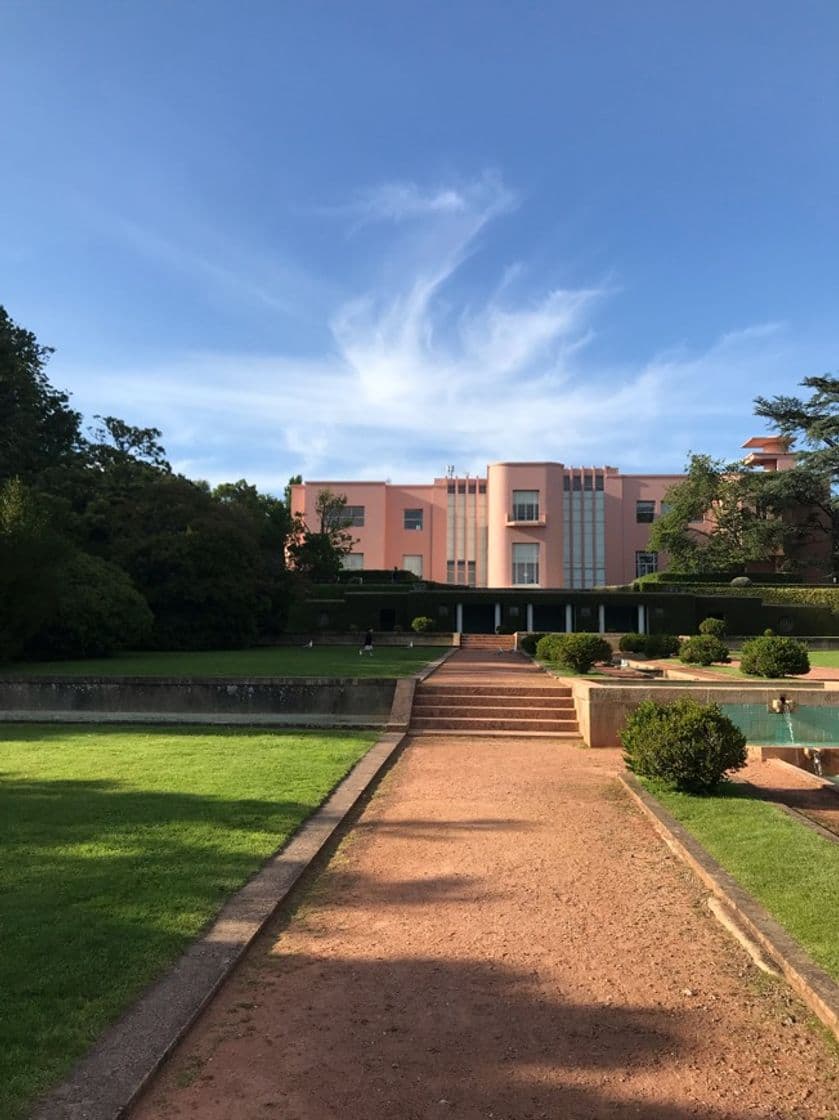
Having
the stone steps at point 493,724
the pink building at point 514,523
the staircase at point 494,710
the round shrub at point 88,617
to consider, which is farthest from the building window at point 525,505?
the stone steps at point 493,724

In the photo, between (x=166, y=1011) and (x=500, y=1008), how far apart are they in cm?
137

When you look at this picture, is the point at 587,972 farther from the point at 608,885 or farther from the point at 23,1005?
the point at 23,1005

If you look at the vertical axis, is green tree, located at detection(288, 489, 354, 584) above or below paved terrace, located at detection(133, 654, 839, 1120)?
above

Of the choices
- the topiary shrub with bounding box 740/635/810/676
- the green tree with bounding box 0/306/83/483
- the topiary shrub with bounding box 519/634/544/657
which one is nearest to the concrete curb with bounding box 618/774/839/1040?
the topiary shrub with bounding box 740/635/810/676

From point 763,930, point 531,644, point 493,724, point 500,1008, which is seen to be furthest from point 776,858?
point 531,644

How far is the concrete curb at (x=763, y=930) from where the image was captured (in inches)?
132

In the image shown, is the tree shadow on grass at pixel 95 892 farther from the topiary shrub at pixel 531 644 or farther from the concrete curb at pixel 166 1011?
the topiary shrub at pixel 531 644

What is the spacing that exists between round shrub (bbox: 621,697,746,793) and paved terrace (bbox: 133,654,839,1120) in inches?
84.5

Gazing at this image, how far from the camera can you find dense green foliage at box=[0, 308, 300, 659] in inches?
794

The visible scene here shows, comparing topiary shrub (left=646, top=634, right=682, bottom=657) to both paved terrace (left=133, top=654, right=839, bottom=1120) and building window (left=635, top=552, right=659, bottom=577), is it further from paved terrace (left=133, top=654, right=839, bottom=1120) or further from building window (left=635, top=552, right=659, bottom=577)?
building window (left=635, top=552, right=659, bottom=577)

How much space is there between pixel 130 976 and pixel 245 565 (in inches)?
1109

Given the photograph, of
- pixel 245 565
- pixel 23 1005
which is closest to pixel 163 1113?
pixel 23 1005

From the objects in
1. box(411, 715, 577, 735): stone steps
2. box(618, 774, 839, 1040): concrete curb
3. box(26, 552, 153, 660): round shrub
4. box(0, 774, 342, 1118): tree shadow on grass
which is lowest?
box(411, 715, 577, 735): stone steps

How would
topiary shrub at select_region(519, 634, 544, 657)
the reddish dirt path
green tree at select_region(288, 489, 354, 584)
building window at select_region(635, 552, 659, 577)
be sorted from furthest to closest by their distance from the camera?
building window at select_region(635, 552, 659, 577) < green tree at select_region(288, 489, 354, 584) < topiary shrub at select_region(519, 634, 544, 657) < the reddish dirt path
